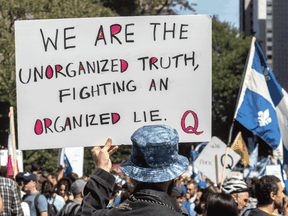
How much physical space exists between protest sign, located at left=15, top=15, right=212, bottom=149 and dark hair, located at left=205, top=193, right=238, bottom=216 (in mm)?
563

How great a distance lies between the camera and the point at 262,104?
7270mm

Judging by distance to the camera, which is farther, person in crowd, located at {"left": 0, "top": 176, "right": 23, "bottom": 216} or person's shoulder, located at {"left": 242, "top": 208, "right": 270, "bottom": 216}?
person in crowd, located at {"left": 0, "top": 176, "right": 23, "bottom": 216}

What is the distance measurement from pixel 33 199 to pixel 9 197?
1102 mm

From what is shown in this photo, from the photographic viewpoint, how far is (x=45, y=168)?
63.5ft

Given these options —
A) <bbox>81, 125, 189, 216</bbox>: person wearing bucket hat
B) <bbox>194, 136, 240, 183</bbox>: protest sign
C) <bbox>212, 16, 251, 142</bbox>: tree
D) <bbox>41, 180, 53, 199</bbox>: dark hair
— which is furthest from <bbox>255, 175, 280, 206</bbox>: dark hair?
<bbox>212, 16, 251, 142</bbox>: tree

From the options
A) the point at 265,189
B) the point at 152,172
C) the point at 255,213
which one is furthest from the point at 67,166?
the point at 152,172

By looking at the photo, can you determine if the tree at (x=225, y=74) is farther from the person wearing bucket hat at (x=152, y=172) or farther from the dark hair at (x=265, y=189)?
the person wearing bucket hat at (x=152, y=172)

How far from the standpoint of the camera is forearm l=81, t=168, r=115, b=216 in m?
2.23

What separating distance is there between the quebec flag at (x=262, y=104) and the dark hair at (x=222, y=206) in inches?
134

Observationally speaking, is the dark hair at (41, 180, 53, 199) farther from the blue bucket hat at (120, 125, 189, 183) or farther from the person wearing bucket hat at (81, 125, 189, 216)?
the blue bucket hat at (120, 125, 189, 183)

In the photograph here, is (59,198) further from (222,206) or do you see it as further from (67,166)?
(67,166)

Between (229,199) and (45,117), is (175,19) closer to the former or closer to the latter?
(45,117)

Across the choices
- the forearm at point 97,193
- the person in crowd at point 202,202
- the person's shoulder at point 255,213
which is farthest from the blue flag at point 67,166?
the forearm at point 97,193

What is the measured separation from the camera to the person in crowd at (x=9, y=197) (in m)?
4.69
